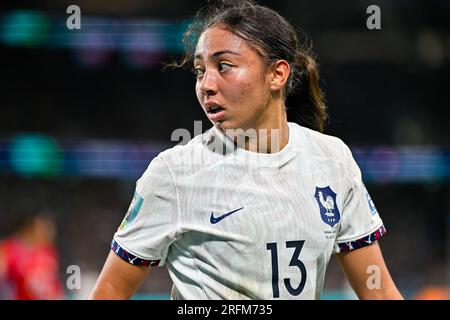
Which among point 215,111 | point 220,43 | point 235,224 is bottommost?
point 235,224

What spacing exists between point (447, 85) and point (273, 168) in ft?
24.8

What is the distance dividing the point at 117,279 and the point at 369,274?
Answer: 62 cm

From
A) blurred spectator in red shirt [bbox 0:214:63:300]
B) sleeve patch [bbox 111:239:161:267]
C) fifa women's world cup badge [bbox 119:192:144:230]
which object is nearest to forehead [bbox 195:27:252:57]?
fifa women's world cup badge [bbox 119:192:144:230]

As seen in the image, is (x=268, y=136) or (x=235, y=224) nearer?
(x=235, y=224)

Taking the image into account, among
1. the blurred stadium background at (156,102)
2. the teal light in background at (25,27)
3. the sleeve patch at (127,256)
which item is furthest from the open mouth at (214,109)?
the teal light in background at (25,27)

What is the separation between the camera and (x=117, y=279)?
177cm

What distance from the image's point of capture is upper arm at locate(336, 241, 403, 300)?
189 centimetres

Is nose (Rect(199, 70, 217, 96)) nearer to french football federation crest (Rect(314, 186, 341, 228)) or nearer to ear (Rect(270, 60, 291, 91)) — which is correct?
ear (Rect(270, 60, 291, 91))

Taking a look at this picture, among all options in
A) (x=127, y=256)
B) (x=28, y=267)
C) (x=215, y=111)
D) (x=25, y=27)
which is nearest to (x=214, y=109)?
(x=215, y=111)

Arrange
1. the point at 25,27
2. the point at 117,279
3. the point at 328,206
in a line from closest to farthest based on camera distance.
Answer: the point at 117,279 → the point at 328,206 → the point at 25,27

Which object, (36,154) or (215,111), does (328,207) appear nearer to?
(215,111)

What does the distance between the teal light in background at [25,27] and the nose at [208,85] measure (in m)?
7.11

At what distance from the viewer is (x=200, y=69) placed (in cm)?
186

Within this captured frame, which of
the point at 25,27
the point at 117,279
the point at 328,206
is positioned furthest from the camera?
the point at 25,27
